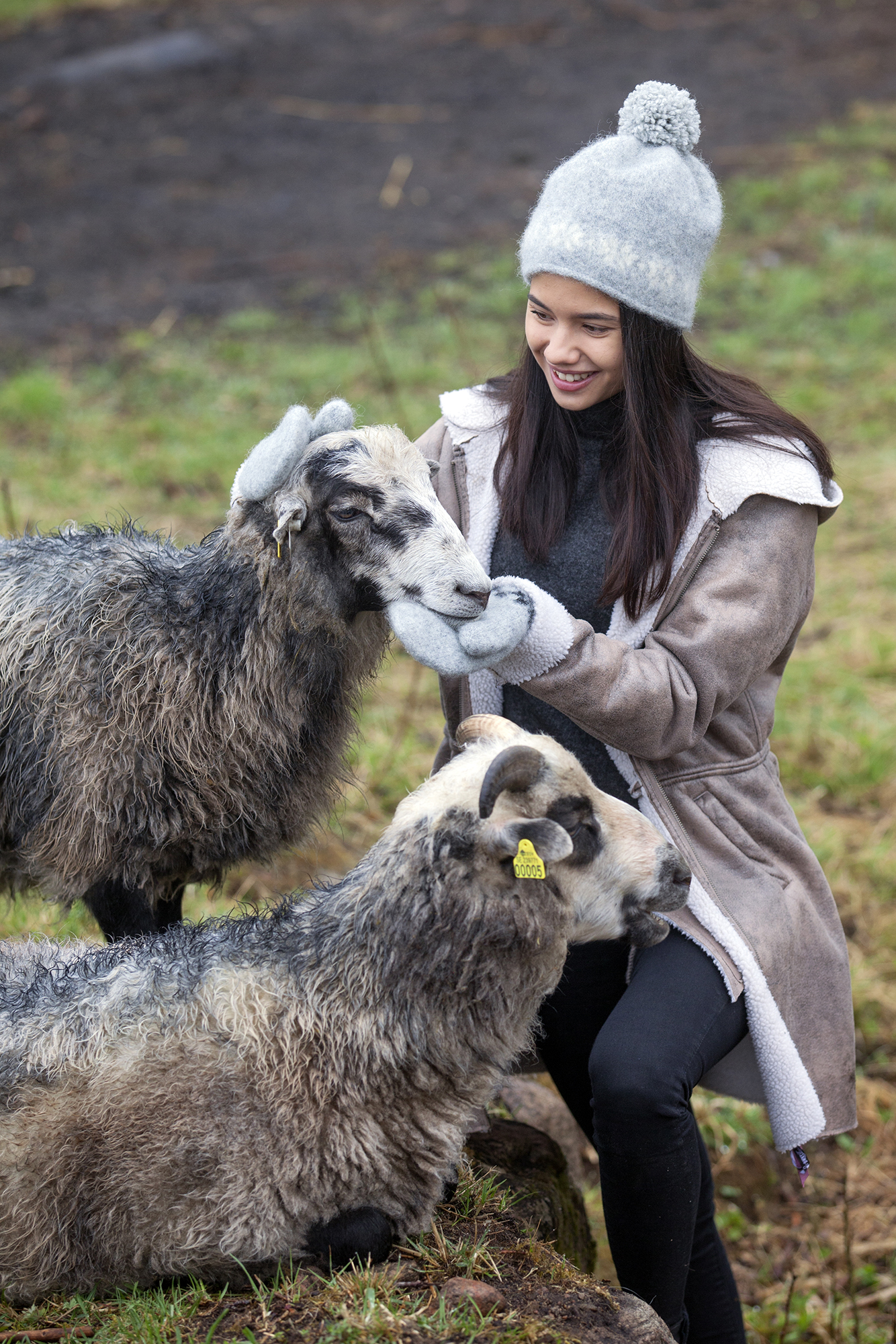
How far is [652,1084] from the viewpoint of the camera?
9.50 feet

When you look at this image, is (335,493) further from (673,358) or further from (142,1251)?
(142,1251)

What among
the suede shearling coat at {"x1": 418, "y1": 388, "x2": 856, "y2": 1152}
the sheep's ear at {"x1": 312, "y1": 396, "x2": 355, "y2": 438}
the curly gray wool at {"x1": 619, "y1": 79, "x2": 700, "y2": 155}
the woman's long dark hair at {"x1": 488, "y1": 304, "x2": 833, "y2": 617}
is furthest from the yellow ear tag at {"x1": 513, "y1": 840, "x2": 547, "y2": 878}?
the curly gray wool at {"x1": 619, "y1": 79, "x2": 700, "y2": 155}

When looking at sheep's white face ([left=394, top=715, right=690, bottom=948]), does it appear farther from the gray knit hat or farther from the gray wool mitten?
the gray knit hat

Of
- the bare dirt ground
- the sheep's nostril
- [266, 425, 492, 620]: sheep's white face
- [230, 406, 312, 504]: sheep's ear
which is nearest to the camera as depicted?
the sheep's nostril

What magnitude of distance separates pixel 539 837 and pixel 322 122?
1381 centimetres

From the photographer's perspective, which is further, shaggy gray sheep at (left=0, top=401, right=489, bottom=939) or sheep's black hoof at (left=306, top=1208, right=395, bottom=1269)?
shaggy gray sheep at (left=0, top=401, right=489, bottom=939)

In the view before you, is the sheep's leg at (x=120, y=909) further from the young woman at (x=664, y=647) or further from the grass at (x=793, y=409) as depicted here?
the young woman at (x=664, y=647)

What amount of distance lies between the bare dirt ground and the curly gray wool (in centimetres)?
787

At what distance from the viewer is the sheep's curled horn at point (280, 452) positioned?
321cm

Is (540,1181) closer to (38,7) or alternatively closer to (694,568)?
(694,568)

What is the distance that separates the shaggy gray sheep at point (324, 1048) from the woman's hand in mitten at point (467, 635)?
219 millimetres

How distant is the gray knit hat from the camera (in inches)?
123

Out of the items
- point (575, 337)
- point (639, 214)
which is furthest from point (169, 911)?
point (639, 214)

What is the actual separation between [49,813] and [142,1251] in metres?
1.10
